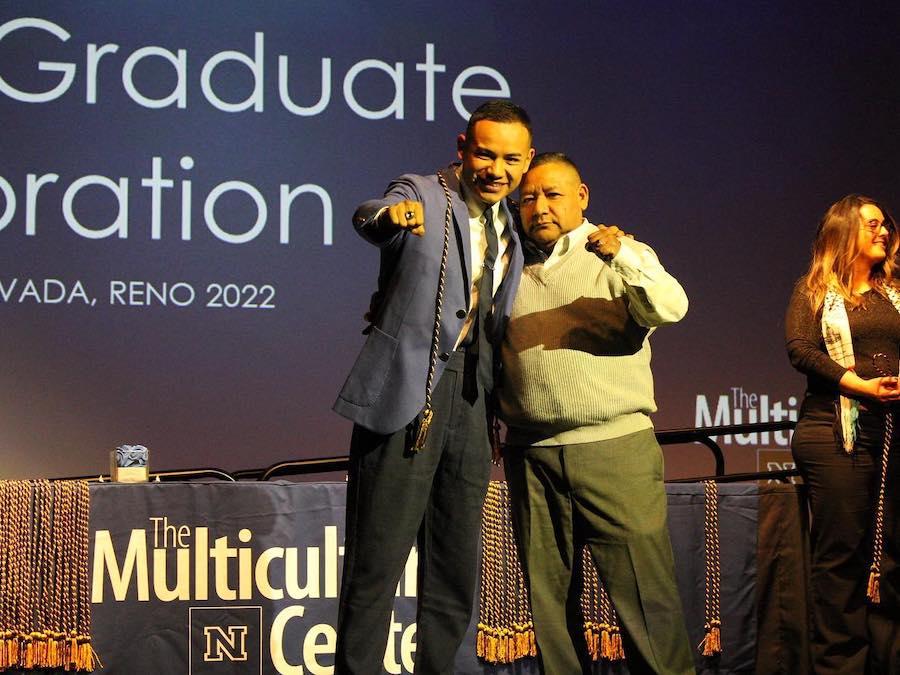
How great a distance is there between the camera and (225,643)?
2986 mm

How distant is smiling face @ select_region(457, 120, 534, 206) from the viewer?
228 centimetres

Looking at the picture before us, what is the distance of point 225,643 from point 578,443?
123 centimetres

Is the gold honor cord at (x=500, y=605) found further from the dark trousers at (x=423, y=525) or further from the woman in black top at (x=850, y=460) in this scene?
the woman in black top at (x=850, y=460)

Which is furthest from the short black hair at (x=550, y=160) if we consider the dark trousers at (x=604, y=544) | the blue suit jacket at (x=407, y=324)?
the dark trousers at (x=604, y=544)

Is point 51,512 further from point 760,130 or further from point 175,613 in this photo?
point 760,130

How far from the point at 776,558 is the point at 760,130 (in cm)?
222

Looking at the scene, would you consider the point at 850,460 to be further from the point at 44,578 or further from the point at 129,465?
the point at 44,578

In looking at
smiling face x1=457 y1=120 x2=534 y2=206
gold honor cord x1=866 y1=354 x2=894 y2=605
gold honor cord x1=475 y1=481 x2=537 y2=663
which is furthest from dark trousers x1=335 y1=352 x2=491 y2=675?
gold honor cord x1=866 y1=354 x2=894 y2=605

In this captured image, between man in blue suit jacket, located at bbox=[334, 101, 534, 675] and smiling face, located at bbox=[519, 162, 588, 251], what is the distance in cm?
16

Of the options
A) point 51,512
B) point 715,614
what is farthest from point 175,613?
point 715,614

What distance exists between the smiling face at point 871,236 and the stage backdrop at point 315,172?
1.42m

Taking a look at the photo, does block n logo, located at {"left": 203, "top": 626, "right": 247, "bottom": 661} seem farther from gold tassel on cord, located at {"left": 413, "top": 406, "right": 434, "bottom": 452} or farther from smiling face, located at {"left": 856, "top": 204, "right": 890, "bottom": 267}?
smiling face, located at {"left": 856, "top": 204, "right": 890, "bottom": 267}

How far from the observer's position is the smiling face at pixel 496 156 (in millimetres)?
2275

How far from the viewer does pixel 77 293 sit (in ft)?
13.5
